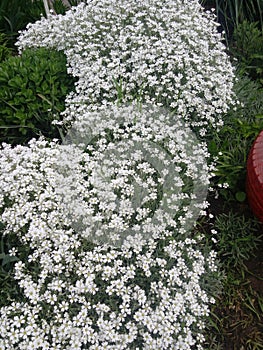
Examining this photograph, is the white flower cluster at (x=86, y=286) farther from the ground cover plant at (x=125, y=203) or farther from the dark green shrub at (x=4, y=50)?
the dark green shrub at (x=4, y=50)

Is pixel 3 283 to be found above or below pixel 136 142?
below

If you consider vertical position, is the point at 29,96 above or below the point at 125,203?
above

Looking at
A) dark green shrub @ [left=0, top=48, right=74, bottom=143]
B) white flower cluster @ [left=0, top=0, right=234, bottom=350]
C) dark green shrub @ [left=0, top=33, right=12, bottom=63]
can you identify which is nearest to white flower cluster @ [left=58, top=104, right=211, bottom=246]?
white flower cluster @ [left=0, top=0, right=234, bottom=350]

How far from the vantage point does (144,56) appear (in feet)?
11.1

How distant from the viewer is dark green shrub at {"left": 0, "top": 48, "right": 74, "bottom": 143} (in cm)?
340

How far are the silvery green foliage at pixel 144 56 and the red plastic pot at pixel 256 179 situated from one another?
438 mm

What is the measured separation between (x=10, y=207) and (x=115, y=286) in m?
0.79

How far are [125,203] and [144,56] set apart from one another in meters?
1.43

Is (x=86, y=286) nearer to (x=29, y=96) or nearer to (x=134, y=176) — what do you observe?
(x=134, y=176)

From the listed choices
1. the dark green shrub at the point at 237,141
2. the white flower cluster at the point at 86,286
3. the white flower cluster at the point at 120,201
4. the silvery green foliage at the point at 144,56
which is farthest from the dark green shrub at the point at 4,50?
the dark green shrub at the point at 237,141

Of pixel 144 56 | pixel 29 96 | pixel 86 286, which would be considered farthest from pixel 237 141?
pixel 86 286

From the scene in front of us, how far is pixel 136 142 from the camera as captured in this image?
2.88 metres

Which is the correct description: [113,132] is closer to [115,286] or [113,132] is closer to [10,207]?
[10,207]


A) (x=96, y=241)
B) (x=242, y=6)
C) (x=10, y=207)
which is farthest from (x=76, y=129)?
(x=242, y=6)
